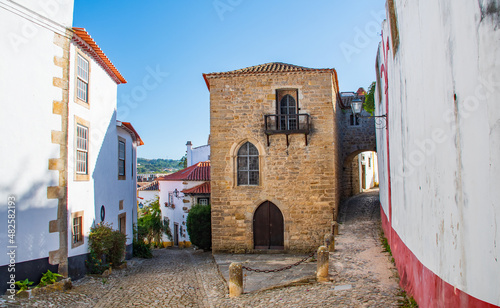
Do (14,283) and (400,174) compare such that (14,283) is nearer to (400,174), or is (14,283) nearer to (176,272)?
(176,272)

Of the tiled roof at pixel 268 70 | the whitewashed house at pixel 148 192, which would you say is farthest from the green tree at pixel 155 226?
the tiled roof at pixel 268 70

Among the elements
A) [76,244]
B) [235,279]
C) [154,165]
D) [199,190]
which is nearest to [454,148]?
[235,279]

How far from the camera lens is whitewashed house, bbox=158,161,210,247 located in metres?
21.8

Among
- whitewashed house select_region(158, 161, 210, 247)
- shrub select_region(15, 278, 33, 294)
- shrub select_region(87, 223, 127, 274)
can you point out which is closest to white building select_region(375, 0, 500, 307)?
shrub select_region(15, 278, 33, 294)

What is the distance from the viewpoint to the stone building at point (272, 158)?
1505 centimetres

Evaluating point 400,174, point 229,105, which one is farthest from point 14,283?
point 229,105

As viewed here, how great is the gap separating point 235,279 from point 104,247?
15.0ft

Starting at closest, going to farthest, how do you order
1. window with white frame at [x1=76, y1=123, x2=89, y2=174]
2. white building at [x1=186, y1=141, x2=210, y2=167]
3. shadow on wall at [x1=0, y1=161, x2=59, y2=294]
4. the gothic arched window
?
shadow on wall at [x1=0, y1=161, x2=59, y2=294] → window with white frame at [x1=76, y1=123, x2=89, y2=174] → the gothic arched window → white building at [x1=186, y1=141, x2=210, y2=167]

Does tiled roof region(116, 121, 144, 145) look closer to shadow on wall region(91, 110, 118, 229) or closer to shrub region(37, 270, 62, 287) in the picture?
shadow on wall region(91, 110, 118, 229)

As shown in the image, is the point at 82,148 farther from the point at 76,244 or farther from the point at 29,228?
the point at 29,228

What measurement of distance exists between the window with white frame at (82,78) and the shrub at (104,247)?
377 centimetres

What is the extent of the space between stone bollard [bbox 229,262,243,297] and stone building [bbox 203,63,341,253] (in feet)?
20.3

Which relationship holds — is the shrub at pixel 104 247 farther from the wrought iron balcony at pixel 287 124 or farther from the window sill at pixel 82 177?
the wrought iron balcony at pixel 287 124

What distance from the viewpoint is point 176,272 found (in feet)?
40.8
